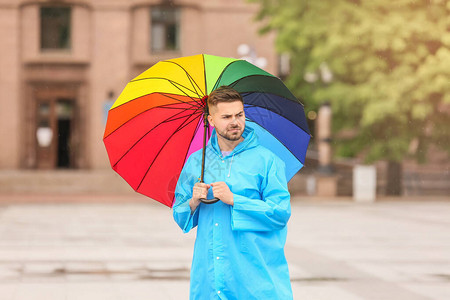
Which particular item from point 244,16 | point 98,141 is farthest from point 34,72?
point 244,16

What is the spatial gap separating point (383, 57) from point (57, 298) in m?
18.5

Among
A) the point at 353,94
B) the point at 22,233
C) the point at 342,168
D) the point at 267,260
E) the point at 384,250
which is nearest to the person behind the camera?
the point at 267,260

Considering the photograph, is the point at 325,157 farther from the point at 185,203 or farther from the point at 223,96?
the point at 223,96

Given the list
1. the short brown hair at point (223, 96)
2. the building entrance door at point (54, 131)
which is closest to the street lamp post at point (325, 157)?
the building entrance door at point (54, 131)

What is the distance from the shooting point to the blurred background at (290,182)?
9.55 meters

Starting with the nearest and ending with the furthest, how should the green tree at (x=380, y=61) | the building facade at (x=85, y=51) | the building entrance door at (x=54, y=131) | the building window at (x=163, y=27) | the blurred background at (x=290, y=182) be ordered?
the blurred background at (x=290, y=182) < the green tree at (x=380, y=61) < the building facade at (x=85, y=51) < the building window at (x=163, y=27) < the building entrance door at (x=54, y=131)

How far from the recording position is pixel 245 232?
3957mm

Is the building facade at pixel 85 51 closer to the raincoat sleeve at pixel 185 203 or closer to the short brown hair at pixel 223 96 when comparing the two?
the raincoat sleeve at pixel 185 203

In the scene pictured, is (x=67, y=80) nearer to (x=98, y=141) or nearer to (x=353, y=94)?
(x=98, y=141)

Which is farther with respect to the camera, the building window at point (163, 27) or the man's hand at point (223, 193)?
the building window at point (163, 27)

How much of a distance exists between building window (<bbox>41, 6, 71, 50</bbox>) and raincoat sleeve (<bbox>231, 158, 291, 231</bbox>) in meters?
30.8

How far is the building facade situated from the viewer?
33.1 metres

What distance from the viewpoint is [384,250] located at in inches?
463

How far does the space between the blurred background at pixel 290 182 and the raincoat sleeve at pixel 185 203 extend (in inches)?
146
